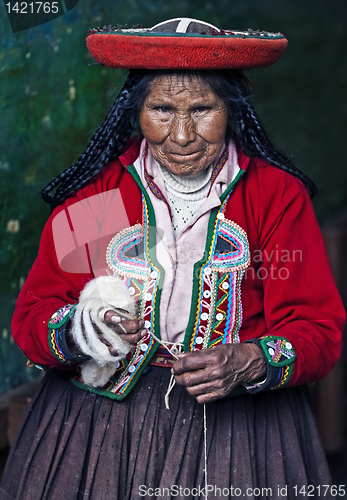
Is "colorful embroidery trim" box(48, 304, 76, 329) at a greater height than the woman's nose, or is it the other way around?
the woman's nose

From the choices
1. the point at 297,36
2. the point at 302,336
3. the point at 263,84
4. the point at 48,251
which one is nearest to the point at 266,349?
the point at 302,336

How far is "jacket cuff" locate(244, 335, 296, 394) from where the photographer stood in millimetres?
1499

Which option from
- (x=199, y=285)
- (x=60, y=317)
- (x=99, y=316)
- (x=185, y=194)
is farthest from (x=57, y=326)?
(x=185, y=194)

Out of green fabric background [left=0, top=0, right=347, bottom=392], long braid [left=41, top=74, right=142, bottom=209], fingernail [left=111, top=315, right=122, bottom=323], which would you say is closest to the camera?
fingernail [left=111, top=315, right=122, bottom=323]

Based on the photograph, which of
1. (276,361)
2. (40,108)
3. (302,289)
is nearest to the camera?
(276,361)

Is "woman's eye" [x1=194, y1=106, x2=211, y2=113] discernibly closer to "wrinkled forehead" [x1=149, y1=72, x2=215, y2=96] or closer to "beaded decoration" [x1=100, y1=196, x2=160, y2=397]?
"wrinkled forehead" [x1=149, y1=72, x2=215, y2=96]

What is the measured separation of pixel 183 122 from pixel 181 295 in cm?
47

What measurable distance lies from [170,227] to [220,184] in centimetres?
19

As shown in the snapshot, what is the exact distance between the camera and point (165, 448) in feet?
5.37

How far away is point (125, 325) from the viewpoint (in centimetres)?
142

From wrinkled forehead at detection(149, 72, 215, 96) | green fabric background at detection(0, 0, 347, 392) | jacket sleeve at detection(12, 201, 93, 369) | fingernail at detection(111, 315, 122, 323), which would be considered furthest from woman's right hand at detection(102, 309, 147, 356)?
green fabric background at detection(0, 0, 347, 392)

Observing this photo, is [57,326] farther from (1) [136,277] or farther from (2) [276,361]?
(2) [276,361]

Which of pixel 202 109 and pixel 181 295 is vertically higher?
pixel 202 109

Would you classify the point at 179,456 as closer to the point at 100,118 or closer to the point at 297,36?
the point at 100,118
